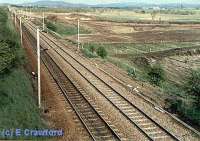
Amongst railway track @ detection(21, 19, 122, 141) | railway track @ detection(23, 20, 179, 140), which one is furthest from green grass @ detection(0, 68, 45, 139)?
railway track @ detection(23, 20, 179, 140)

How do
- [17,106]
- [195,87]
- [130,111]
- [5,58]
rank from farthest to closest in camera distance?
[5,58] → [195,87] → [130,111] → [17,106]

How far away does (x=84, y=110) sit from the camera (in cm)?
2495

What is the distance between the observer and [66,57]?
5059cm

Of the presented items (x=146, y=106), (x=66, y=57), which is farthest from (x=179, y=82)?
(x=146, y=106)

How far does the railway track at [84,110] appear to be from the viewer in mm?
20402

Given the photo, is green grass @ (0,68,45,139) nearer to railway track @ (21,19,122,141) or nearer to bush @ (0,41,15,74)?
bush @ (0,41,15,74)

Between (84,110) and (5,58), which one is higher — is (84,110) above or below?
below

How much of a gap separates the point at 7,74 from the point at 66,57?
22766mm

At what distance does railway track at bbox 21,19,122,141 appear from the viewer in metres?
20.4

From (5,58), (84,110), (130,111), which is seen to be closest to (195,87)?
(130,111)

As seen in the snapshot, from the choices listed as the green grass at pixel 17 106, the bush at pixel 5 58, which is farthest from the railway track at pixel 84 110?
the bush at pixel 5 58

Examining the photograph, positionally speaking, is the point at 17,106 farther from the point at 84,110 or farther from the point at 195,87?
the point at 195,87

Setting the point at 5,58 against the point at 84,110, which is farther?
the point at 5,58

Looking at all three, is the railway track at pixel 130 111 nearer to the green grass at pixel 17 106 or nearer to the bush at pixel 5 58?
the green grass at pixel 17 106
